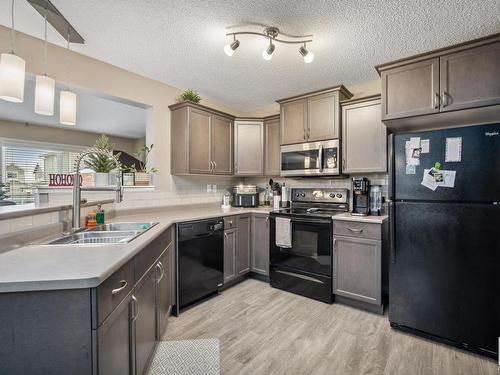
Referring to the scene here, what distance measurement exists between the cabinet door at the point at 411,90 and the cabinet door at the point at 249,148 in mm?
1730

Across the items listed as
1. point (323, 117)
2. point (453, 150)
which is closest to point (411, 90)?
point (453, 150)

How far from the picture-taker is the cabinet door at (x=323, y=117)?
2.90 metres

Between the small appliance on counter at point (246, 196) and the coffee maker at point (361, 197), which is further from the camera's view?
the small appliance on counter at point (246, 196)

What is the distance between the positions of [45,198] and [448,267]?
3134mm

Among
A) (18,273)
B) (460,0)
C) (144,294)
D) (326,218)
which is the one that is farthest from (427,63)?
(18,273)

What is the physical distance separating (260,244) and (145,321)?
6.08 feet

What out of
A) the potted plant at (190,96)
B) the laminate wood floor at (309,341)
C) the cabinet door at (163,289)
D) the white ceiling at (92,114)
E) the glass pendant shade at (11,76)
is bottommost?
the laminate wood floor at (309,341)

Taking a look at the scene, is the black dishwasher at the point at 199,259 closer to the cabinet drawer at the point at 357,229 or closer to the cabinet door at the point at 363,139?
the cabinet drawer at the point at 357,229

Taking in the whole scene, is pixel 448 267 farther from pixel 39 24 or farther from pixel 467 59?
pixel 39 24

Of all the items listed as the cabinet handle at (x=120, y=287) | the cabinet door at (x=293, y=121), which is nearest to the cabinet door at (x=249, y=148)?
the cabinet door at (x=293, y=121)

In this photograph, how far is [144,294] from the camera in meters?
1.51

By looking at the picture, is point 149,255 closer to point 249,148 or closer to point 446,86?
point 249,148

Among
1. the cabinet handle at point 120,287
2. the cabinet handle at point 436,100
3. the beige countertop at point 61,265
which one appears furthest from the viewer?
the cabinet handle at point 436,100

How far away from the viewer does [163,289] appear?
6.58 ft
